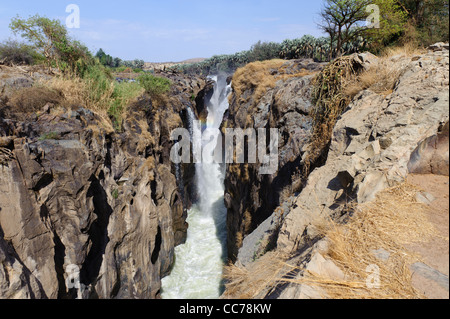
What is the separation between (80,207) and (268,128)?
666 centimetres

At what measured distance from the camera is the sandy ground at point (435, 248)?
1981 mm

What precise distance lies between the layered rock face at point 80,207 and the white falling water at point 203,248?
0.92 metres

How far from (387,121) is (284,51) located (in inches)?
1382

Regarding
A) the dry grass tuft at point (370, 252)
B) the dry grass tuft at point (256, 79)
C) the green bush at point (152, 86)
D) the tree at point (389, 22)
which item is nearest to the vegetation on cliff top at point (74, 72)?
the green bush at point (152, 86)

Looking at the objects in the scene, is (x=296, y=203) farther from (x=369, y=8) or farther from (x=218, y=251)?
(x=369, y=8)

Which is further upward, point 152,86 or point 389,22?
point 389,22

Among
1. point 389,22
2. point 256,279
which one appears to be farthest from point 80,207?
point 389,22

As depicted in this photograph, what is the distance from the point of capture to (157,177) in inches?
405

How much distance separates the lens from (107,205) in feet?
25.5

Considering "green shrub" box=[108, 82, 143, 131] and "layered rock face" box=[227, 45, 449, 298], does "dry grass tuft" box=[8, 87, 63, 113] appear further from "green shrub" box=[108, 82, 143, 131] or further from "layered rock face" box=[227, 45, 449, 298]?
"layered rock face" box=[227, 45, 449, 298]

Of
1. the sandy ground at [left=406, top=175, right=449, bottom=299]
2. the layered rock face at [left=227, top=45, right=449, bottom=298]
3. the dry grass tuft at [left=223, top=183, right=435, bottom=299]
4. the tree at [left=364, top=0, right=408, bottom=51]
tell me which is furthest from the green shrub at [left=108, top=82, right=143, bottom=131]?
the tree at [left=364, top=0, right=408, bottom=51]

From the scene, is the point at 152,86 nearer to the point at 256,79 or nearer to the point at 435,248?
the point at 256,79

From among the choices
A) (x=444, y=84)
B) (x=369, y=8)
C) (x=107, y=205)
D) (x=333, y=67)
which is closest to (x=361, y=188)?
(x=444, y=84)

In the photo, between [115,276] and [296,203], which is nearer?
[296,203]
